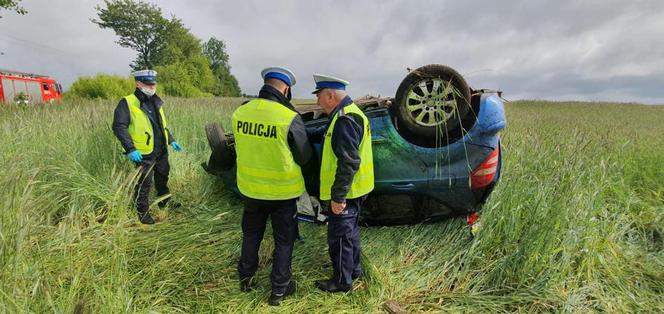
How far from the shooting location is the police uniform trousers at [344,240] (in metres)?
2.40

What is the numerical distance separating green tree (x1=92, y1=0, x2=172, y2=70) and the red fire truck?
18.7 metres

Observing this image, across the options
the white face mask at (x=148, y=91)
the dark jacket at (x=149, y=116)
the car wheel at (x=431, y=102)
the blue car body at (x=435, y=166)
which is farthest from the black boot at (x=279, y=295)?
the white face mask at (x=148, y=91)

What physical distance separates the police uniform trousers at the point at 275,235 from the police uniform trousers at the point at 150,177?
1745 mm

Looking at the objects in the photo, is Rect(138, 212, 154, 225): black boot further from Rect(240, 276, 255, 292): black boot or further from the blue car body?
the blue car body

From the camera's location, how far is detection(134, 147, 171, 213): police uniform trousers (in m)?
3.58

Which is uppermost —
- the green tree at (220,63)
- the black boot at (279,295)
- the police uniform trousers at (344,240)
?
the green tree at (220,63)

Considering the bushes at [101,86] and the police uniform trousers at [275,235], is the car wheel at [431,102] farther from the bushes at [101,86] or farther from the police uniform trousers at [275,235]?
the bushes at [101,86]

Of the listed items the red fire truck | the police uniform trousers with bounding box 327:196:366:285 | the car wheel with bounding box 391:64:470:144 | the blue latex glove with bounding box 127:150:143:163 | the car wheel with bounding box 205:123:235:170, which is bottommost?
the police uniform trousers with bounding box 327:196:366:285

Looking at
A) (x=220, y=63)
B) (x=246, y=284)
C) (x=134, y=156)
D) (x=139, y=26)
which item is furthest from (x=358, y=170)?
(x=220, y=63)

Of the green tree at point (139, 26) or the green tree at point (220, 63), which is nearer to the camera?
the green tree at point (139, 26)

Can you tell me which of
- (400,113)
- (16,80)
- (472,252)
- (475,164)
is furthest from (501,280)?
(16,80)

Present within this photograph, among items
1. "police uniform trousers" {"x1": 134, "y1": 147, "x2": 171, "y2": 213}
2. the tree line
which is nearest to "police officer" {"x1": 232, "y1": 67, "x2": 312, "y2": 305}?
"police uniform trousers" {"x1": 134, "y1": 147, "x2": 171, "y2": 213}

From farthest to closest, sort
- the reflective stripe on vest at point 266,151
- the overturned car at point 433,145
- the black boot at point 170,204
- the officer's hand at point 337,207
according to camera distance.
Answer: the black boot at point 170,204
the overturned car at point 433,145
the officer's hand at point 337,207
the reflective stripe on vest at point 266,151

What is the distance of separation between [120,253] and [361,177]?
5.33 feet
